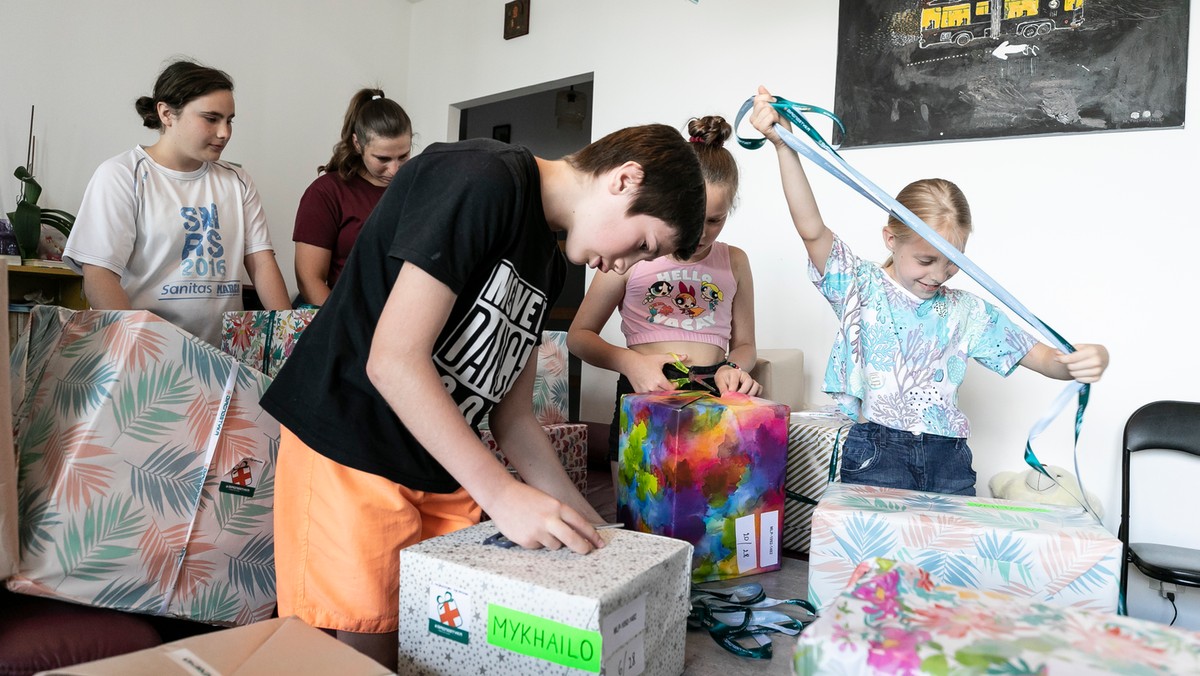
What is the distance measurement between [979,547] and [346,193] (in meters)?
1.90

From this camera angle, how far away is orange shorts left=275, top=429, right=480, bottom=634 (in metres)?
0.87

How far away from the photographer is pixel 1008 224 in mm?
2316

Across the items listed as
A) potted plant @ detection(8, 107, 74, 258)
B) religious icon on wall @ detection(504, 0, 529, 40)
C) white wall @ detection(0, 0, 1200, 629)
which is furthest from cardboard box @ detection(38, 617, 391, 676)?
religious icon on wall @ detection(504, 0, 529, 40)

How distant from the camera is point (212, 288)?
174cm

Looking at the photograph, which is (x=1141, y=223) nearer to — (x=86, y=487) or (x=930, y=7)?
(x=930, y=7)

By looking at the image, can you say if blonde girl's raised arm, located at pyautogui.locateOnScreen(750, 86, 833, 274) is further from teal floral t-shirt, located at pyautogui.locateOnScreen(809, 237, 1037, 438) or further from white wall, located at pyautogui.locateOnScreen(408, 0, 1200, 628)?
white wall, located at pyautogui.locateOnScreen(408, 0, 1200, 628)

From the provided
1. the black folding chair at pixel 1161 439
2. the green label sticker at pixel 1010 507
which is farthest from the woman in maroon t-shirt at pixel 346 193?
the black folding chair at pixel 1161 439

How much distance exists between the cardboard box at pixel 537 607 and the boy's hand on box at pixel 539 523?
12mm

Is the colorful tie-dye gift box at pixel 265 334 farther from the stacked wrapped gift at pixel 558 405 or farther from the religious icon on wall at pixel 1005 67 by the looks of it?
the religious icon on wall at pixel 1005 67

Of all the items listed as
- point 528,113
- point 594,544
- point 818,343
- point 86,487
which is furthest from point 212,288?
point 528,113

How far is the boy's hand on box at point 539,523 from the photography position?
772 mm

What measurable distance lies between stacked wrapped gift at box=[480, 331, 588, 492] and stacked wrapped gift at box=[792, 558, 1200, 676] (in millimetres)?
1219

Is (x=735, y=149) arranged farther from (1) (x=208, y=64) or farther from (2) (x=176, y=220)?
(1) (x=208, y=64)

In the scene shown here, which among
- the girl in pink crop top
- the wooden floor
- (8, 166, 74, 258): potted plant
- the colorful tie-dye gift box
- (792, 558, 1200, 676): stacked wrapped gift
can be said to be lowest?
the wooden floor
